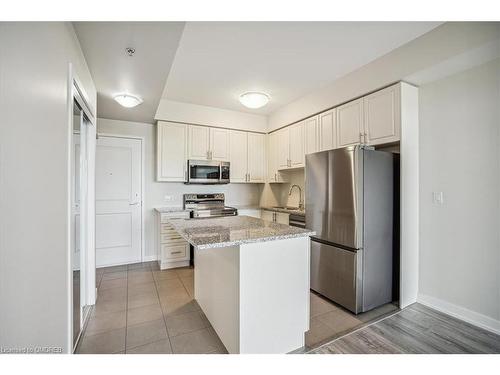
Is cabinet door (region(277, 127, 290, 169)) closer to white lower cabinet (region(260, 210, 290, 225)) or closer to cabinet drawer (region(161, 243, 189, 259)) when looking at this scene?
white lower cabinet (region(260, 210, 290, 225))

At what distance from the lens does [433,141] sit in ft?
7.79

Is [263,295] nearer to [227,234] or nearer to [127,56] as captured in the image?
[227,234]

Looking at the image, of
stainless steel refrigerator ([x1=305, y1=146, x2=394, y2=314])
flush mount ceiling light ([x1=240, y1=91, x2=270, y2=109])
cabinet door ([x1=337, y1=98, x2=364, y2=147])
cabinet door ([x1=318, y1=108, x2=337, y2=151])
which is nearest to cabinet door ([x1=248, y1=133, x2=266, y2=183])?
cabinet door ([x1=318, y1=108, x2=337, y2=151])

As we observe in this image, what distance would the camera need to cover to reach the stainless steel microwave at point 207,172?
3.88 meters

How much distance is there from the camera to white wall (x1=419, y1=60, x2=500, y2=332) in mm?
1992

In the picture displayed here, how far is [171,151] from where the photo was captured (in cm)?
381

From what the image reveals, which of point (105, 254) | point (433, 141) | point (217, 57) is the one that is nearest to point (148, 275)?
point (105, 254)

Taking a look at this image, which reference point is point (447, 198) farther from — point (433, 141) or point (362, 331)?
point (362, 331)

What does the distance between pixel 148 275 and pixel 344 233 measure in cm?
271

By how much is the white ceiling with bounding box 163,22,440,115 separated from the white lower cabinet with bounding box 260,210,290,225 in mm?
1844

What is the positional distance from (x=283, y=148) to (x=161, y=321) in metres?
3.06

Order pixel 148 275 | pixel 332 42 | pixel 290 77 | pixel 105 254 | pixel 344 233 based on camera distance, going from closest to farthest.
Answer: pixel 332 42
pixel 344 233
pixel 290 77
pixel 148 275
pixel 105 254

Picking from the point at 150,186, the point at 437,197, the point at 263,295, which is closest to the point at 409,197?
the point at 437,197

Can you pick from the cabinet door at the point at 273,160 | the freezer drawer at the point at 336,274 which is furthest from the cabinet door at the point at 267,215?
the freezer drawer at the point at 336,274
